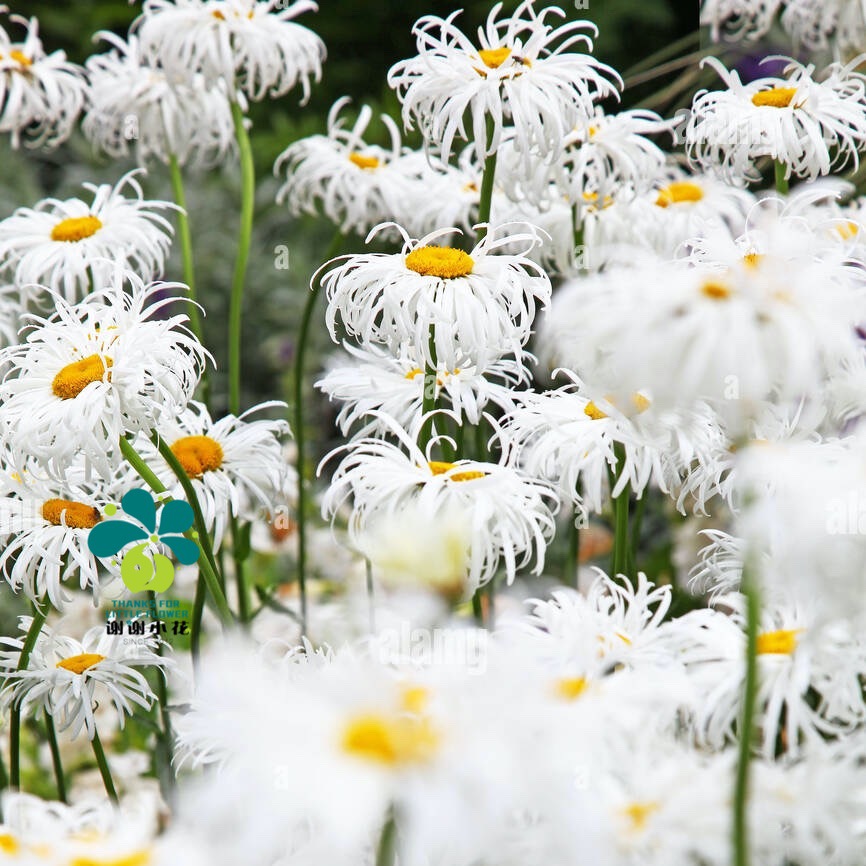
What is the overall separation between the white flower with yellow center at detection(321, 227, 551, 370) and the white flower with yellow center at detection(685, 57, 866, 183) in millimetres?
307

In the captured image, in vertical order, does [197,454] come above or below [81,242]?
below

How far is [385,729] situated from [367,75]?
277cm

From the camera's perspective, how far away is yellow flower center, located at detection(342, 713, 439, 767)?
1.44 feet

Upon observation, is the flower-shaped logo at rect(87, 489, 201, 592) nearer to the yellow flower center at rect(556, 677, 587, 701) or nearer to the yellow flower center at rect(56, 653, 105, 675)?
the yellow flower center at rect(56, 653, 105, 675)

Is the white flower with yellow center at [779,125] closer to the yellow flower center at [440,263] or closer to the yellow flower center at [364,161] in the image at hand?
the yellow flower center at [440,263]

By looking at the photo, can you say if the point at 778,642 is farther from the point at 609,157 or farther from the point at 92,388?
the point at 609,157

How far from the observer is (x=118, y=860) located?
1.60 ft

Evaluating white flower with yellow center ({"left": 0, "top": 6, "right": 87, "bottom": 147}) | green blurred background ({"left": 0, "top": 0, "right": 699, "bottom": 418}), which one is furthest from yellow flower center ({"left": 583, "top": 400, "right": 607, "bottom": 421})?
green blurred background ({"left": 0, "top": 0, "right": 699, "bottom": 418})

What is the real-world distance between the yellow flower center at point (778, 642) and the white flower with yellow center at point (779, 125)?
59 cm

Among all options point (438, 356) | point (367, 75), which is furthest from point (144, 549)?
point (367, 75)

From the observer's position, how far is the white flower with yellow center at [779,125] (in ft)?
3.63

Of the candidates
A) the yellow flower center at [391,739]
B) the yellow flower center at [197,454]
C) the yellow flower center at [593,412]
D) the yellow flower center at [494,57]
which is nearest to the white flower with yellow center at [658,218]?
the yellow flower center at [494,57]

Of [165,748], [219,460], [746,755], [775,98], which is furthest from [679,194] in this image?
[746,755]

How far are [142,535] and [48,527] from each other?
8 cm
